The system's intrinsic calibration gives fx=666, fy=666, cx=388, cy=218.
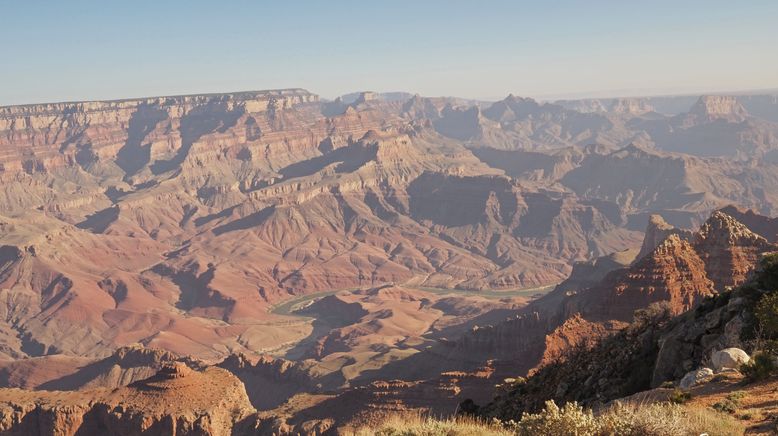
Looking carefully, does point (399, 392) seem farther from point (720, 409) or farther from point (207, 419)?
point (720, 409)

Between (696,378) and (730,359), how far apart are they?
1.53 meters

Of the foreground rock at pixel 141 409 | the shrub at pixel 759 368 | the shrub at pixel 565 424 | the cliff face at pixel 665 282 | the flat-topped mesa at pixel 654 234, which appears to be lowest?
the foreground rock at pixel 141 409

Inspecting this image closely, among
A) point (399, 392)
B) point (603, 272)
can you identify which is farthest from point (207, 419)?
point (603, 272)

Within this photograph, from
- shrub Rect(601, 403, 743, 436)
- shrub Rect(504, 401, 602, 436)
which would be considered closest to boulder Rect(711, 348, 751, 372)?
shrub Rect(601, 403, 743, 436)

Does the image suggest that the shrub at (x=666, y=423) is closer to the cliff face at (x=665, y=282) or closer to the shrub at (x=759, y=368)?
the shrub at (x=759, y=368)

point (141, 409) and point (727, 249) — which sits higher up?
point (727, 249)

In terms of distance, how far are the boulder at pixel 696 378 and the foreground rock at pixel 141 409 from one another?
62.6 metres

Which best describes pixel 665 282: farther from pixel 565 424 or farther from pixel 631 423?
pixel 565 424

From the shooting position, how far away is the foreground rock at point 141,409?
251 ft

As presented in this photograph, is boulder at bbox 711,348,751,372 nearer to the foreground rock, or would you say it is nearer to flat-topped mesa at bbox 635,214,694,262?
the foreground rock

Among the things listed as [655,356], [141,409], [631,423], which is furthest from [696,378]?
[141,409]

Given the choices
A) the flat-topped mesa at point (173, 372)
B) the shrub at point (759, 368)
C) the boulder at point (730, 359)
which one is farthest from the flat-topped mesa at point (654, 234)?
the shrub at point (759, 368)

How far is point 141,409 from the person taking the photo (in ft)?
254

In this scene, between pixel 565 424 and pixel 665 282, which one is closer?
pixel 565 424
